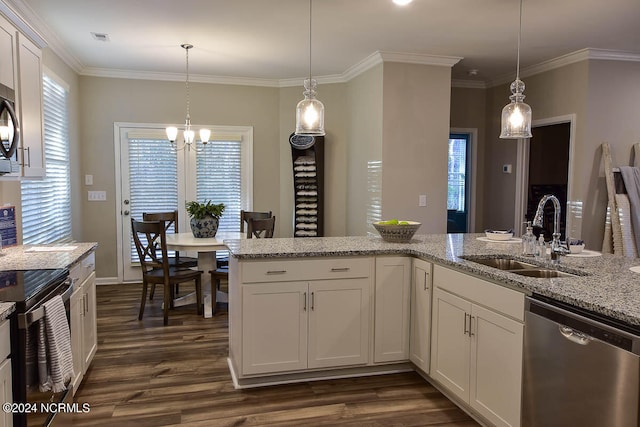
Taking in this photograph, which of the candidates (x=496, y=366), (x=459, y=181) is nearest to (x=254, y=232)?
(x=496, y=366)

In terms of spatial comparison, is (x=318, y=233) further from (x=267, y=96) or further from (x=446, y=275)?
(x=446, y=275)

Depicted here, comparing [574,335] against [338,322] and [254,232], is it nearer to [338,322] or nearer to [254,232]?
[338,322]

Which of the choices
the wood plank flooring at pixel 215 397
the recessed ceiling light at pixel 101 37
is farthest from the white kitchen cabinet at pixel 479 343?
the recessed ceiling light at pixel 101 37

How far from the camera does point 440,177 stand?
17.3ft

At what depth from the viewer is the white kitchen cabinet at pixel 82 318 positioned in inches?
111

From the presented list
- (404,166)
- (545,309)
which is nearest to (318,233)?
(404,166)

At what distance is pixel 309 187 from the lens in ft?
19.9

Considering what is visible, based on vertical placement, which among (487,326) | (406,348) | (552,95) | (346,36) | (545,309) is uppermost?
(346,36)

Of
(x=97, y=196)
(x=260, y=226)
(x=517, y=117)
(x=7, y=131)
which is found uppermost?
(x=517, y=117)

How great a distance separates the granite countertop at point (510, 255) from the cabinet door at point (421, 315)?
0.35 ft

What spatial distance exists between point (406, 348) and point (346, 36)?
281 centimetres

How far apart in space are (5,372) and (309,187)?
4.53m

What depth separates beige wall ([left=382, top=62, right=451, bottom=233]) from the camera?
503cm

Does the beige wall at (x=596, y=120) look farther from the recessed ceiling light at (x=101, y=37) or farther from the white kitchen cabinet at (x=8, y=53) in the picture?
the white kitchen cabinet at (x=8, y=53)
